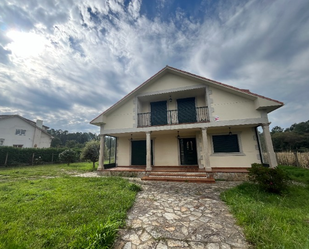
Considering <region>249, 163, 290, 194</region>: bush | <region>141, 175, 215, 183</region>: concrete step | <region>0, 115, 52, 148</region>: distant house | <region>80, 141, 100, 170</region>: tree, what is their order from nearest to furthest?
<region>249, 163, 290, 194</region>: bush, <region>141, 175, 215, 183</region>: concrete step, <region>80, 141, 100, 170</region>: tree, <region>0, 115, 52, 148</region>: distant house

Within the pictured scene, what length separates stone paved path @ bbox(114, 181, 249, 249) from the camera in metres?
2.11

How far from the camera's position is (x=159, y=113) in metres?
9.76

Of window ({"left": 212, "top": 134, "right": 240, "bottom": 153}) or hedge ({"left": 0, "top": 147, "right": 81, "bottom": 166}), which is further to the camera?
hedge ({"left": 0, "top": 147, "right": 81, "bottom": 166})

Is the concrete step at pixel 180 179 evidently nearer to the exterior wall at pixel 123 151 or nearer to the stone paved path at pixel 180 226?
the stone paved path at pixel 180 226

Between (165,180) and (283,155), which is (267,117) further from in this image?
(283,155)

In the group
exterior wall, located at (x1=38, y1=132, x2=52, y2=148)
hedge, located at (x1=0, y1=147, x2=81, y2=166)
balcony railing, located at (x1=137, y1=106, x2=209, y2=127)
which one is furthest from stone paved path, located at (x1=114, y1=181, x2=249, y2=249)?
exterior wall, located at (x1=38, y1=132, x2=52, y2=148)

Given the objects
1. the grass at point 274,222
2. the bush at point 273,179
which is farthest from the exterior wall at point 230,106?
the grass at point 274,222

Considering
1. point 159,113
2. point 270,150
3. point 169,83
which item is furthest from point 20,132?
point 270,150

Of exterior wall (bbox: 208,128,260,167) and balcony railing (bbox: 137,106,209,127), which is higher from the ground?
balcony railing (bbox: 137,106,209,127)

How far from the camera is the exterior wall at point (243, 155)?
25.6 ft

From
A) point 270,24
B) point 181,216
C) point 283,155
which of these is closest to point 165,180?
point 181,216

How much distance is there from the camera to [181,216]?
307cm

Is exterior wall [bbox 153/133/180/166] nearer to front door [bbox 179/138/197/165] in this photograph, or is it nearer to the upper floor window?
front door [bbox 179/138/197/165]

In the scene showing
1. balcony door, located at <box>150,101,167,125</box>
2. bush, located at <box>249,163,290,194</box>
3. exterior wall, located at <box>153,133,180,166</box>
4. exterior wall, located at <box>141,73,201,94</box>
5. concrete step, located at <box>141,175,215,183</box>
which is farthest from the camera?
balcony door, located at <box>150,101,167,125</box>
